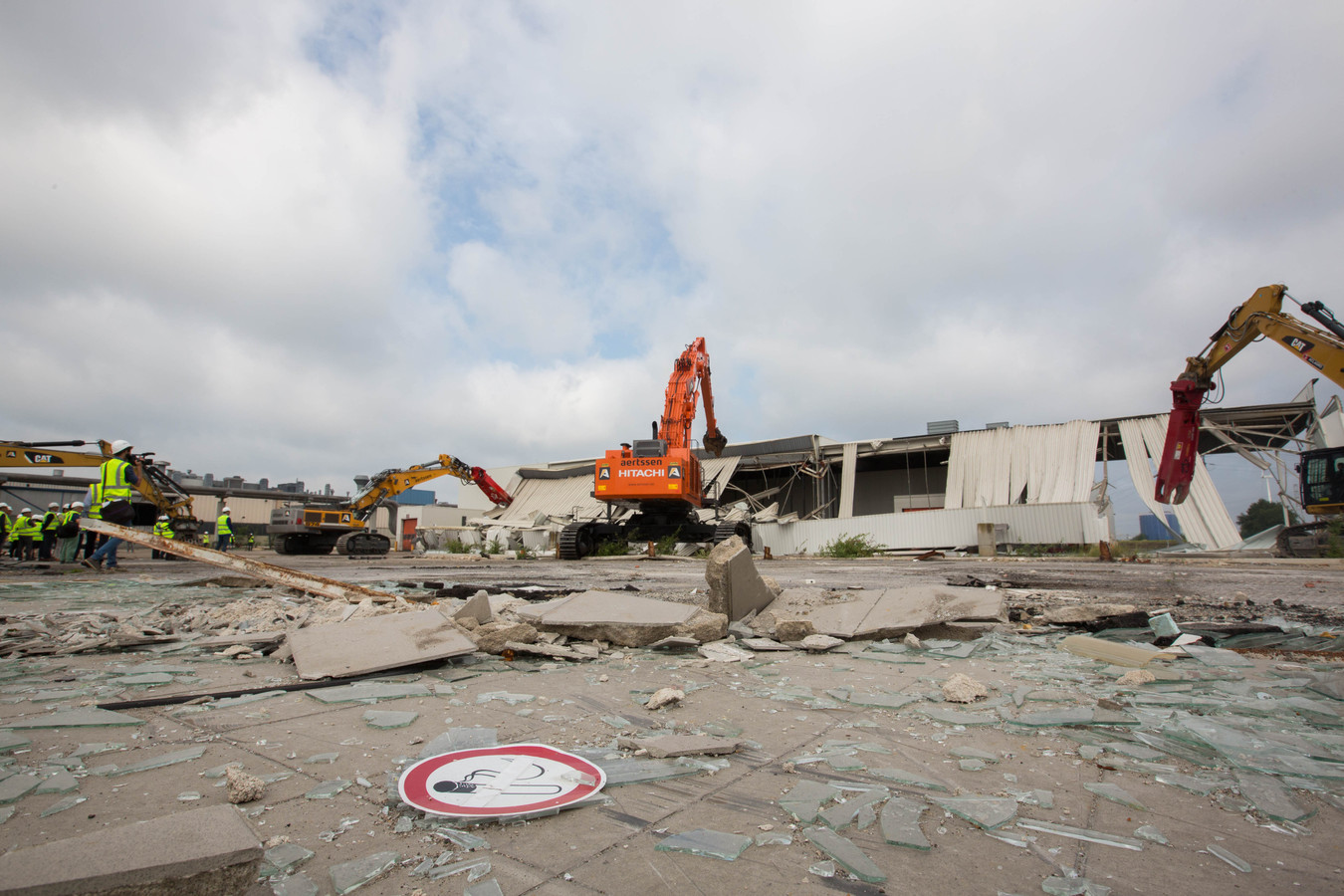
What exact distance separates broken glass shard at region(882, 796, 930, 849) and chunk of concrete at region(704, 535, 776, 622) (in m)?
3.04

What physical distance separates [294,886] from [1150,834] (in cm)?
200

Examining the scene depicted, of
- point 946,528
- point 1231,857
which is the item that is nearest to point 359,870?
point 1231,857

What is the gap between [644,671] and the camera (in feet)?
11.4

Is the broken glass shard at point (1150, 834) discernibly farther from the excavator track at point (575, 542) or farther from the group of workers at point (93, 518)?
the excavator track at point (575, 542)

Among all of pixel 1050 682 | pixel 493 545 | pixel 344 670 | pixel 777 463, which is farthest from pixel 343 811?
pixel 777 463

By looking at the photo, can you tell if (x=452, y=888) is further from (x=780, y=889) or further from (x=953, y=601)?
(x=953, y=601)

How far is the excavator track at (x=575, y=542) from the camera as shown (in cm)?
1766

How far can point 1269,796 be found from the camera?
5.91 feet

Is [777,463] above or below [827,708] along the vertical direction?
above

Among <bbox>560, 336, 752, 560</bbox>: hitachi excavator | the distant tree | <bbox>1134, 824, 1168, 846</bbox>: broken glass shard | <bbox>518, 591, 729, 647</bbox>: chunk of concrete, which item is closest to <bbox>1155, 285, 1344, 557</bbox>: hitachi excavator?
<bbox>560, 336, 752, 560</bbox>: hitachi excavator

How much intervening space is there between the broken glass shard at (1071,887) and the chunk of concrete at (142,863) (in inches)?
64.4

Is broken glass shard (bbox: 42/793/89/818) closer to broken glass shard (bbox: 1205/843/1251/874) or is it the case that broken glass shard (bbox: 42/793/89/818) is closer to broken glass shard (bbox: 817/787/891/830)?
broken glass shard (bbox: 817/787/891/830)

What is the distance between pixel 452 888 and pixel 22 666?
12.1 feet

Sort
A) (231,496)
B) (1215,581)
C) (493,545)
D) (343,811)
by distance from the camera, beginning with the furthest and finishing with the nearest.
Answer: (231,496) < (493,545) < (1215,581) < (343,811)
